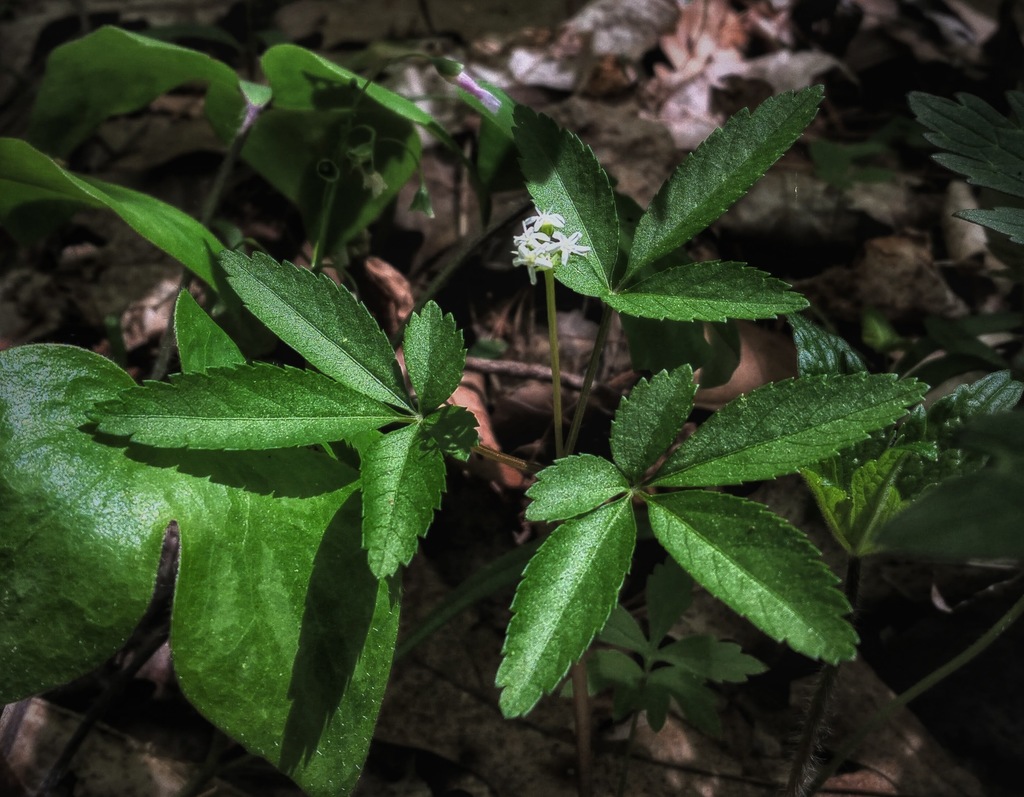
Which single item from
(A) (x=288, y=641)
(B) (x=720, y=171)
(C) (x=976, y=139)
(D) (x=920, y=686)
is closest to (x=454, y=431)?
(A) (x=288, y=641)

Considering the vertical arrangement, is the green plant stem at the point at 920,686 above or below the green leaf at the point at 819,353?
below

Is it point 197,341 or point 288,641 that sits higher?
point 197,341

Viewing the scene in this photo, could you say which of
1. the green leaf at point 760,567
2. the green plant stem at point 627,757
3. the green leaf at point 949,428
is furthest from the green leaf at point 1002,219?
the green plant stem at point 627,757

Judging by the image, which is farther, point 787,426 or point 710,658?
point 710,658

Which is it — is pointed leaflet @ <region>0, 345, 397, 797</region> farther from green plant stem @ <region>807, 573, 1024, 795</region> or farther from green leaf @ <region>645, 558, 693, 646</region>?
green plant stem @ <region>807, 573, 1024, 795</region>

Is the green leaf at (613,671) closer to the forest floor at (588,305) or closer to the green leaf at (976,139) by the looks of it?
the forest floor at (588,305)

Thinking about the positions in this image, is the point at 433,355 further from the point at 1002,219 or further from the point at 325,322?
the point at 1002,219

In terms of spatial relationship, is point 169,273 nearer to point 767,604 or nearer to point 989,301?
point 767,604
